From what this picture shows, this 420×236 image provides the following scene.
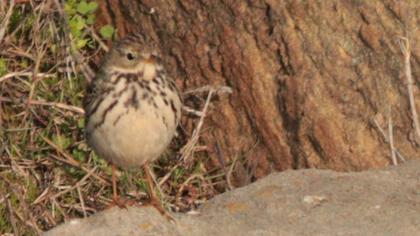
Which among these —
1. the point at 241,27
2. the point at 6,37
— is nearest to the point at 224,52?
the point at 241,27

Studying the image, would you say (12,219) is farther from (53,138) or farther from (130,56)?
(130,56)

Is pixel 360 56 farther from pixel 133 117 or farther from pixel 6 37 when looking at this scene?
pixel 6 37

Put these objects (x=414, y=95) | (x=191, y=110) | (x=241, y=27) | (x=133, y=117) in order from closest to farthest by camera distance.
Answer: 1. (x=133, y=117)
2. (x=414, y=95)
3. (x=241, y=27)
4. (x=191, y=110)

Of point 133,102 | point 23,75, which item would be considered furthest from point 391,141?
point 23,75

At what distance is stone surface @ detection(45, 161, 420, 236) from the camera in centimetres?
577

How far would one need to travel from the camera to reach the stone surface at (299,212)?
577 cm

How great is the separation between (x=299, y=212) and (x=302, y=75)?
1641mm

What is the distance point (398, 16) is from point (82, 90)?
97.8 inches

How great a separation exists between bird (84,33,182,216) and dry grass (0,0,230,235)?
125cm

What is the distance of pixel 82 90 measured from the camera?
8.46 m

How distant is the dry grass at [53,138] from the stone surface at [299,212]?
156 centimetres

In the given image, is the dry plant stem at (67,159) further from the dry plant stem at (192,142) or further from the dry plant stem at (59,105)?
the dry plant stem at (192,142)

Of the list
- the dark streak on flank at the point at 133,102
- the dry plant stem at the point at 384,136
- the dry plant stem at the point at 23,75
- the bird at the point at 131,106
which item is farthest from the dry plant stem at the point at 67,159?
the dry plant stem at the point at 384,136

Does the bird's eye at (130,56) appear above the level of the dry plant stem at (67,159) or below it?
above
